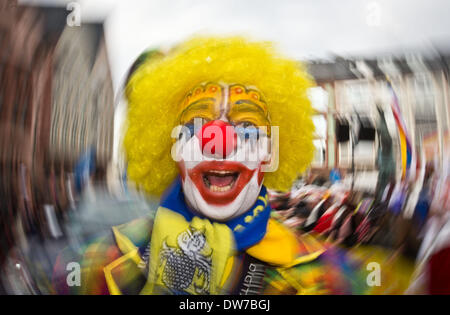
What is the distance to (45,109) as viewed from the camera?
1616 mm

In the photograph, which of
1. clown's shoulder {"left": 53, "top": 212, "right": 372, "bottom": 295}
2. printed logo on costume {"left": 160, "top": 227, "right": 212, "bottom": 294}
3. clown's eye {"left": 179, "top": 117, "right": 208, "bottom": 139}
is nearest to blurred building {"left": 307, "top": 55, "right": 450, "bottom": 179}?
clown's shoulder {"left": 53, "top": 212, "right": 372, "bottom": 295}

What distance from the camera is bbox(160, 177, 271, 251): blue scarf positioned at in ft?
4.95

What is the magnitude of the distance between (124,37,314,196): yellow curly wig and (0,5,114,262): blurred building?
0.48ft

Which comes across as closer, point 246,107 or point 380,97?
point 246,107

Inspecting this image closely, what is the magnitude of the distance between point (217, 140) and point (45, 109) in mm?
Result: 791

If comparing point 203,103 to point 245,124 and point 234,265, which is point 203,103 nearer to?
point 245,124

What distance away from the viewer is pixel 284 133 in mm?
1652

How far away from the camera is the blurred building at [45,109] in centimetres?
160

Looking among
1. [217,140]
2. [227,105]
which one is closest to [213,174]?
[217,140]

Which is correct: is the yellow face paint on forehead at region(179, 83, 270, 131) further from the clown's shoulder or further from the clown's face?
the clown's shoulder

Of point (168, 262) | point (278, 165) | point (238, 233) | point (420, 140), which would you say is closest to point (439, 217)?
point (420, 140)

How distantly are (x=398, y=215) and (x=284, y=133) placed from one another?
605 mm

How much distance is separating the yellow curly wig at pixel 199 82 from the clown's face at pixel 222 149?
10 cm

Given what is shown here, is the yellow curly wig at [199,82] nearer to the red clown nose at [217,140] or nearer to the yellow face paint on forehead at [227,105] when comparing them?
the yellow face paint on forehead at [227,105]
